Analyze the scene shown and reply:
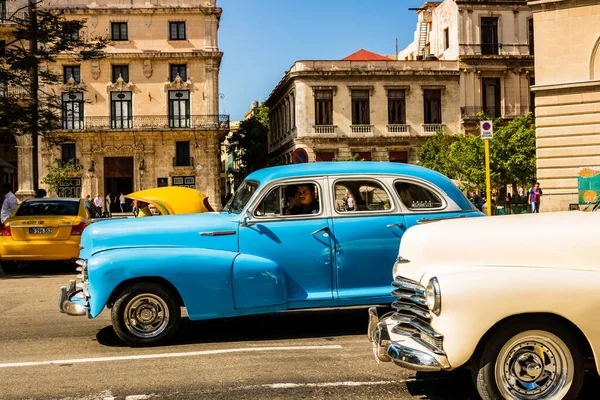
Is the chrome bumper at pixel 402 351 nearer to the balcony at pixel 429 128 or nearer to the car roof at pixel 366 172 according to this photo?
the car roof at pixel 366 172

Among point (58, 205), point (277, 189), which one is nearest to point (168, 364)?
point (277, 189)

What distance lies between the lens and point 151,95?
52156 mm

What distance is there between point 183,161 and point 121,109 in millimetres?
6077

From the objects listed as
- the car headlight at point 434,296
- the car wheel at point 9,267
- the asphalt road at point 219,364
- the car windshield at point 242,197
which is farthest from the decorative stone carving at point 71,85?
the car headlight at point 434,296

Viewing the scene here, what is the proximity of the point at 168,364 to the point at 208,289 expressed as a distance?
38.7 inches

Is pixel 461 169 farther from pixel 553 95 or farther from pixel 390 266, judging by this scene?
pixel 390 266

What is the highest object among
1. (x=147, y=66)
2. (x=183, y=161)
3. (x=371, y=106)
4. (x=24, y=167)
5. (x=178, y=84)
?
(x=147, y=66)

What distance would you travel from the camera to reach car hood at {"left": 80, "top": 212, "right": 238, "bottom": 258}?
7.22 meters

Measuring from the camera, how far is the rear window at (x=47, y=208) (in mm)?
15203

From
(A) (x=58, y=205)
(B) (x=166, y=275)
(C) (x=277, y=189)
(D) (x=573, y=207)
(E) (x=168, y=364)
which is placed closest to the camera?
(E) (x=168, y=364)

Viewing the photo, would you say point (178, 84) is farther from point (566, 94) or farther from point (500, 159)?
point (566, 94)

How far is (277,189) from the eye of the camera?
24.7 ft

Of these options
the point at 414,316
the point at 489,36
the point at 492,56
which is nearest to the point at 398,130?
the point at 492,56

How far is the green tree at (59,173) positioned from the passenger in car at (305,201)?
43.8 meters
